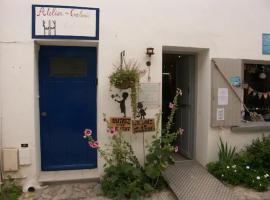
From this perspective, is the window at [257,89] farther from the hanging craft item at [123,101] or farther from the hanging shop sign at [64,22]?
the hanging shop sign at [64,22]

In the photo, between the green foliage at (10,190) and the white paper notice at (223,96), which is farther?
the white paper notice at (223,96)

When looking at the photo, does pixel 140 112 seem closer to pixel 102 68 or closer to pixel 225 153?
pixel 102 68

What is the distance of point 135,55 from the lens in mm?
4734

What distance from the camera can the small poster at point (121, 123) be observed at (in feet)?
15.1

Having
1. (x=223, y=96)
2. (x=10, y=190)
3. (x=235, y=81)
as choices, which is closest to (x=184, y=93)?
(x=223, y=96)

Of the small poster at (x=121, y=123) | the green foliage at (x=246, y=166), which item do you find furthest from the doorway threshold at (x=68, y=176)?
the green foliage at (x=246, y=166)

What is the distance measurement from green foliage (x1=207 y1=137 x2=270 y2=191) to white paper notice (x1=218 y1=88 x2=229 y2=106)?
79 cm

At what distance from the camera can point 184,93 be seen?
5.86m

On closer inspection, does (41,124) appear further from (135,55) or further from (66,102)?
(135,55)

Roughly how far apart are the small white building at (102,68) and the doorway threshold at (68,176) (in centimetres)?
9

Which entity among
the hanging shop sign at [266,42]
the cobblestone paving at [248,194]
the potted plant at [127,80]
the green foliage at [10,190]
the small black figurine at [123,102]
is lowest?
the cobblestone paving at [248,194]

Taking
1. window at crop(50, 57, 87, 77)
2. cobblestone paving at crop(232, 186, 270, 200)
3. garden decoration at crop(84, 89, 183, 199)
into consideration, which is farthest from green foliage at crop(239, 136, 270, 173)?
window at crop(50, 57, 87, 77)

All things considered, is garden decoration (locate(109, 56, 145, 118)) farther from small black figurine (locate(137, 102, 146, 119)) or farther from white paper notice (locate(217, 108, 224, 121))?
white paper notice (locate(217, 108, 224, 121))

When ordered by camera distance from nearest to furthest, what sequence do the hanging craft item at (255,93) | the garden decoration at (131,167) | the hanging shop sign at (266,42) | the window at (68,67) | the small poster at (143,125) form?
the garden decoration at (131,167) → the small poster at (143,125) → the window at (68,67) → the hanging shop sign at (266,42) → the hanging craft item at (255,93)
